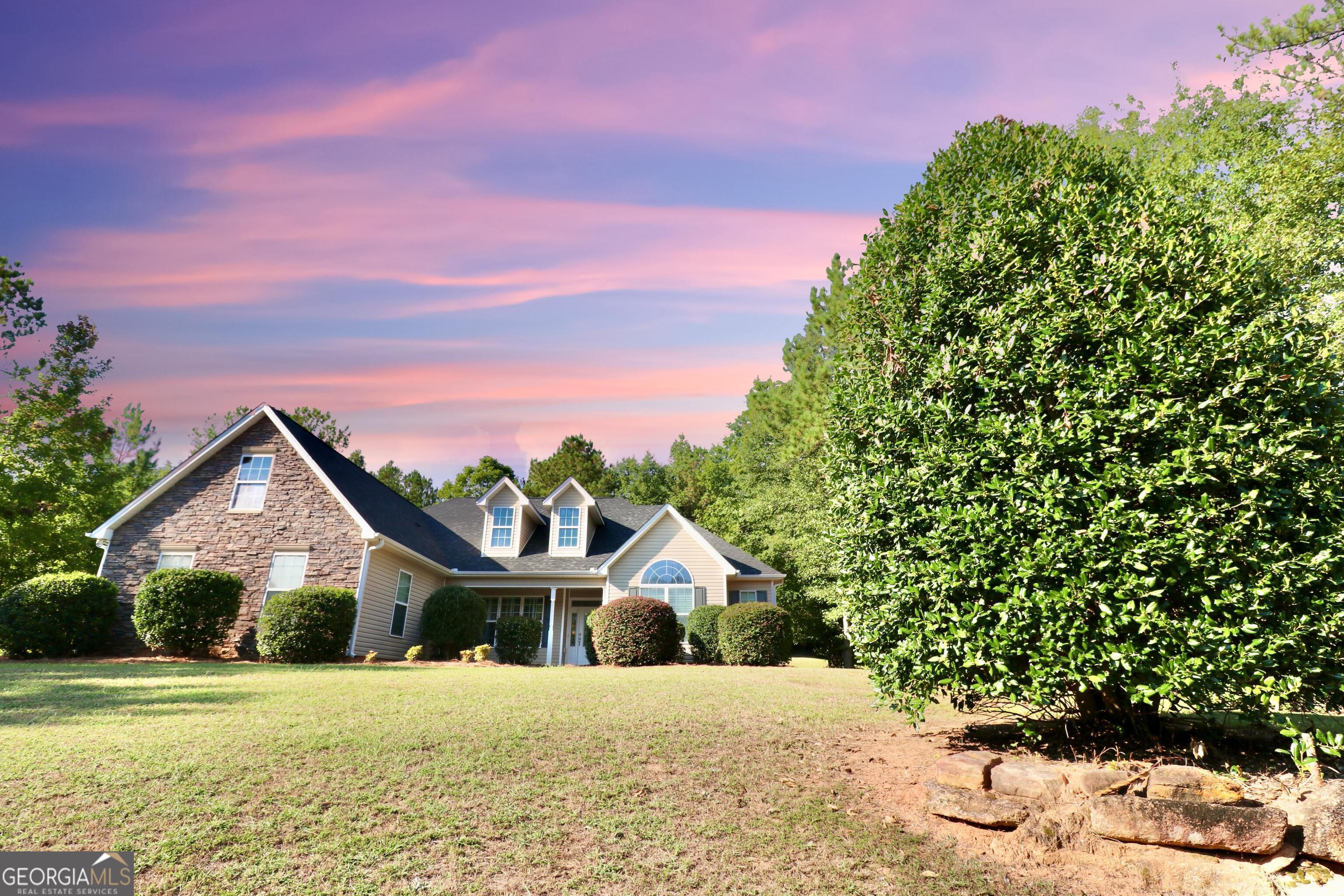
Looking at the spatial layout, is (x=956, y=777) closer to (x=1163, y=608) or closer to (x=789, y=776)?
(x=789, y=776)

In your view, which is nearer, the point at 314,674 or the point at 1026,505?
the point at 1026,505

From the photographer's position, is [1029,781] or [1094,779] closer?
[1094,779]

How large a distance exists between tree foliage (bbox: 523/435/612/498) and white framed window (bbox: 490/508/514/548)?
26065 mm

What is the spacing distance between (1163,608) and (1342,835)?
170cm

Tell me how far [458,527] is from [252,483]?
7.95 m

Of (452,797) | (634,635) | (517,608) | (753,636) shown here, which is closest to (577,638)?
(517,608)

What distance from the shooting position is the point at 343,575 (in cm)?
1772

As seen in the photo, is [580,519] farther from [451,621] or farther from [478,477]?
[478,477]

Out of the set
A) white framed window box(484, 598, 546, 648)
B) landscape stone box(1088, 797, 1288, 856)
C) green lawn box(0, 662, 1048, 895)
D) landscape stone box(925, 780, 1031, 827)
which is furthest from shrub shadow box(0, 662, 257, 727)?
white framed window box(484, 598, 546, 648)

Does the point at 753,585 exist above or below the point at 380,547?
below

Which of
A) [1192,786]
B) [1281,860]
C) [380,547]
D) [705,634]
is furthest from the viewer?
[705,634]

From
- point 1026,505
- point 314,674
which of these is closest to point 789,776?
point 1026,505

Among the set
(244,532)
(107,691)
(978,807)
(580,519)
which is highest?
(580,519)

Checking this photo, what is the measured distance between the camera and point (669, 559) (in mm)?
22438
